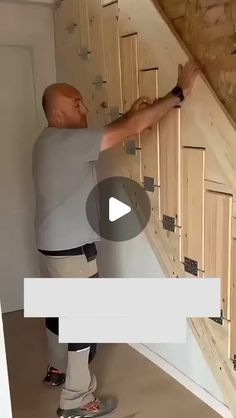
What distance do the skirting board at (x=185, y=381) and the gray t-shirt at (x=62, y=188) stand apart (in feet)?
2.76

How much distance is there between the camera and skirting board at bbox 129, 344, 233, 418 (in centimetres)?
222

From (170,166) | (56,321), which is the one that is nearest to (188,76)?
(170,166)

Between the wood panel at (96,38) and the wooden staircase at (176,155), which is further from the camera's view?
the wood panel at (96,38)

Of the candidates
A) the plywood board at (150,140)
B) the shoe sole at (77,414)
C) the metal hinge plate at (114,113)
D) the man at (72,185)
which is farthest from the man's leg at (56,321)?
the metal hinge plate at (114,113)

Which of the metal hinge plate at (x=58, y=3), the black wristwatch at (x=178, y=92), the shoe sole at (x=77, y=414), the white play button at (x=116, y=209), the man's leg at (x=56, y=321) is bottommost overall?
the shoe sole at (x=77, y=414)

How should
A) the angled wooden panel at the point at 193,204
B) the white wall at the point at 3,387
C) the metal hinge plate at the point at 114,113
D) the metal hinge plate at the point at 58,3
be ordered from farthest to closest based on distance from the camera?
the metal hinge plate at the point at 58,3 < the metal hinge plate at the point at 114,113 < the angled wooden panel at the point at 193,204 < the white wall at the point at 3,387

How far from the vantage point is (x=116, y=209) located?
9.26 feet

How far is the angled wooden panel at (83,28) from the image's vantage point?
2.63 meters

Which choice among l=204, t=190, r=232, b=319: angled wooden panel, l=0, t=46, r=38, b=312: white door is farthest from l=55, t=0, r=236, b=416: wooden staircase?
l=0, t=46, r=38, b=312: white door

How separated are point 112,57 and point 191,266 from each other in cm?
109

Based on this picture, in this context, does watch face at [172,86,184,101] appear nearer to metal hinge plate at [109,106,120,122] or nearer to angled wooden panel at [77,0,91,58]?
metal hinge plate at [109,106,120,122]

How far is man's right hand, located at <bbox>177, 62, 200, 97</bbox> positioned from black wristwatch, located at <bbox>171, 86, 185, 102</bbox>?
2cm

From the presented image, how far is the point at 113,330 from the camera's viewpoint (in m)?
1.77
